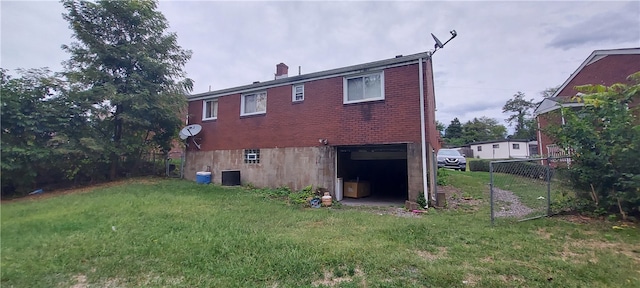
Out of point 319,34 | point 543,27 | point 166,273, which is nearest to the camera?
point 166,273

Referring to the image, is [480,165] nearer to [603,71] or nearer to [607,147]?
[603,71]

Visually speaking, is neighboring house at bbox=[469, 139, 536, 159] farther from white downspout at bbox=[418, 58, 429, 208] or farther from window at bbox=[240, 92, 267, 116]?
window at bbox=[240, 92, 267, 116]

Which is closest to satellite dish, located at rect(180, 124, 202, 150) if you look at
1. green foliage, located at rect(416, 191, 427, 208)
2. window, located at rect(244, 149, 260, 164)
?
window, located at rect(244, 149, 260, 164)

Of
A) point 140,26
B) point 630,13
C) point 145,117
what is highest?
point 140,26

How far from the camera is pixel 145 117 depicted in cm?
1205

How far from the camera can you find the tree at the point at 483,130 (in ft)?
161

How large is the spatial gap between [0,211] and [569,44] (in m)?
17.3

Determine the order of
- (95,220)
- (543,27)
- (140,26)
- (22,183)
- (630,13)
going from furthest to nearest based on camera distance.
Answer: (140,26), (543,27), (630,13), (95,220), (22,183)

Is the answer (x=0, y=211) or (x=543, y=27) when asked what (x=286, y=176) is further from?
(x=543, y=27)

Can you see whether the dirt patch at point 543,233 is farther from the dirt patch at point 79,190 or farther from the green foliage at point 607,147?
the dirt patch at point 79,190

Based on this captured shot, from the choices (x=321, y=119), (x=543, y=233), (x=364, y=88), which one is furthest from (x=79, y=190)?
(x=543, y=233)

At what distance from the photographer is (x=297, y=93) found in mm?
11406

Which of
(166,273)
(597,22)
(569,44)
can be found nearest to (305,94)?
(166,273)

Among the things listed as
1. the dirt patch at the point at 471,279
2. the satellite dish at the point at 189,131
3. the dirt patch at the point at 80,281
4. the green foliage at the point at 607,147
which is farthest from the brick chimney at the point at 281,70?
the dirt patch at the point at 471,279
